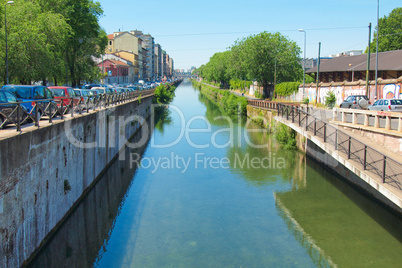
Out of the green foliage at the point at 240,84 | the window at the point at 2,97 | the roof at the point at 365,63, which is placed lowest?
the window at the point at 2,97

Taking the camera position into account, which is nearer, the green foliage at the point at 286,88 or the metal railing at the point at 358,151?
the metal railing at the point at 358,151

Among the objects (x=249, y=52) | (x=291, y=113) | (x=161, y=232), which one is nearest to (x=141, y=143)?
(x=291, y=113)

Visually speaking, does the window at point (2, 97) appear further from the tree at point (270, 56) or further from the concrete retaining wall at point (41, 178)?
the tree at point (270, 56)

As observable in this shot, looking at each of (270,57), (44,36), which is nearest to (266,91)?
(270,57)

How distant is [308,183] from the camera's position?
2180 cm

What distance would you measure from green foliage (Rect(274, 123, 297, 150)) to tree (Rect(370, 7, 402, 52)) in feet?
131

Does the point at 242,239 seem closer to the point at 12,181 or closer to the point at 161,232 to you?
the point at 161,232

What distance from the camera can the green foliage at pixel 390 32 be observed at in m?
64.4

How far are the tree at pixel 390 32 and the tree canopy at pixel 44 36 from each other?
44879 mm

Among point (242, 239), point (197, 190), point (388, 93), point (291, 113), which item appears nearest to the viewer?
point (242, 239)

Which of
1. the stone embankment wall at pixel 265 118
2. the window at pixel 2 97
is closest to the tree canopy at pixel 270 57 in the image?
the stone embankment wall at pixel 265 118

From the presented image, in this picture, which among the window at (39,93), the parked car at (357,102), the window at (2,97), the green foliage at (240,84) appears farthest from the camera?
the green foliage at (240,84)

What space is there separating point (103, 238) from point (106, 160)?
30.5 feet

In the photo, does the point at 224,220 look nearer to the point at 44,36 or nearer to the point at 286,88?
the point at 44,36
